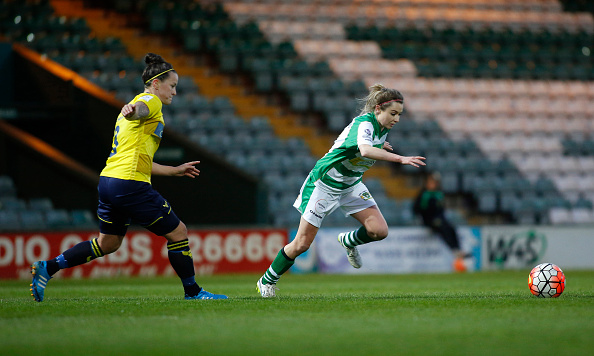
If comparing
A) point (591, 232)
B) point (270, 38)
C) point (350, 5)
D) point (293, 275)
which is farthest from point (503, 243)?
point (350, 5)

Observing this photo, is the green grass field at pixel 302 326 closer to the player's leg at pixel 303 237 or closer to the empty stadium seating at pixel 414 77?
the player's leg at pixel 303 237

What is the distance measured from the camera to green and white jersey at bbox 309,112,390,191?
263 inches

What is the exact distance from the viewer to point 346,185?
22.8 ft

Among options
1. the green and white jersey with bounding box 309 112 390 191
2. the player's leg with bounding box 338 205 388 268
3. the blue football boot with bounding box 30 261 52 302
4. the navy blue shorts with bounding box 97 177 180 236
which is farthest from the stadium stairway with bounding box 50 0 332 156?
the blue football boot with bounding box 30 261 52 302

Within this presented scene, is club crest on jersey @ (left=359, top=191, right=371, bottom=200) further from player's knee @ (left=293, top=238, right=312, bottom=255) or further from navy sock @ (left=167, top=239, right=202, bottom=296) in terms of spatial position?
navy sock @ (left=167, top=239, right=202, bottom=296)

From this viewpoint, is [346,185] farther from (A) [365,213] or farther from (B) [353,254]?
(B) [353,254]

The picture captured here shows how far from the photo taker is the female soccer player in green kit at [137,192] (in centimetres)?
614

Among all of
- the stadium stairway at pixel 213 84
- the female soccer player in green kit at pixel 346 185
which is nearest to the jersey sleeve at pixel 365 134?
the female soccer player in green kit at pixel 346 185

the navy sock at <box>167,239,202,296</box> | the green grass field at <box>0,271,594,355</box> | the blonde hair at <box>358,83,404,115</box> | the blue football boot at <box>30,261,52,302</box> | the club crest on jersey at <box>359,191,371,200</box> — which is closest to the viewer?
the green grass field at <box>0,271,594,355</box>

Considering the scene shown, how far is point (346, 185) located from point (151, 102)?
200cm

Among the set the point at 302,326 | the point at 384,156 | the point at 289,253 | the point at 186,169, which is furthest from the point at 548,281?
the point at 186,169

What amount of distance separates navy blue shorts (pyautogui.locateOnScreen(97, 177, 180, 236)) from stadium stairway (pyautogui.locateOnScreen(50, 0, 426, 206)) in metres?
11.9

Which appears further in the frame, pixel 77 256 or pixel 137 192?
pixel 77 256

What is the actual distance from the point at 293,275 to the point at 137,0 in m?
10.2
